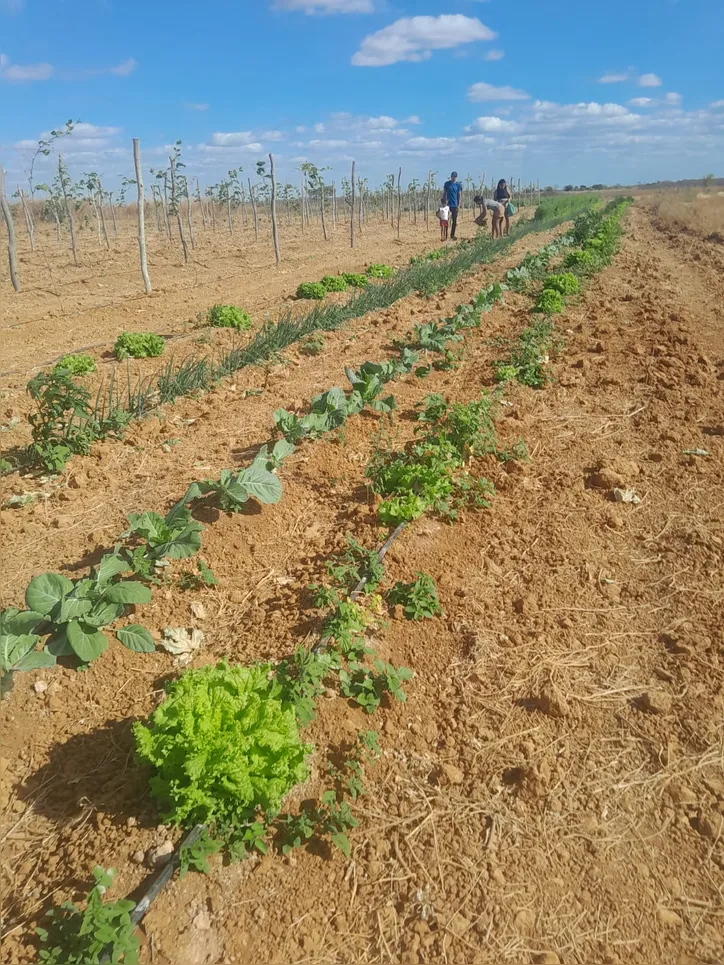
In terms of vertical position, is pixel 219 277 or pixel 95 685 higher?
pixel 219 277

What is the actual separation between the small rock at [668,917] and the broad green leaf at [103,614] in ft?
8.56

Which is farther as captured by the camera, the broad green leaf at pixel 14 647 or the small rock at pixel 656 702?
the small rock at pixel 656 702

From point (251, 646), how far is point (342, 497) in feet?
5.70

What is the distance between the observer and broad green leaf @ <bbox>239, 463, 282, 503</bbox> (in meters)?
4.23

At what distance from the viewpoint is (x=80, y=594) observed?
3.15m

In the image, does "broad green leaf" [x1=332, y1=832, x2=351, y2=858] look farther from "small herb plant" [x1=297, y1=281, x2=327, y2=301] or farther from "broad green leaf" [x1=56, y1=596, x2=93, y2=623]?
"small herb plant" [x1=297, y1=281, x2=327, y2=301]

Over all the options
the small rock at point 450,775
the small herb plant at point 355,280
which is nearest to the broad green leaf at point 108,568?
the small rock at point 450,775

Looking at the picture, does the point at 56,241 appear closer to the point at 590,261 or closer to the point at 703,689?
the point at 590,261

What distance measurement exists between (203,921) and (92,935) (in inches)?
14.8

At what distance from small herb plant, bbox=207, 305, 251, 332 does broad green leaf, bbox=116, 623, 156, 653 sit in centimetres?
695

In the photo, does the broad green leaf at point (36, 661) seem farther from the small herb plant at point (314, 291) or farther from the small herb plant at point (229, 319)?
the small herb plant at point (314, 291)

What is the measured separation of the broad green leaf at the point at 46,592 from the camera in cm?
308

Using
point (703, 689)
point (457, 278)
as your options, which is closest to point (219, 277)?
point (457, 278)

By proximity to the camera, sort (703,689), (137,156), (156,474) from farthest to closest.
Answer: (137,156) → (156,474) → (703,689)
